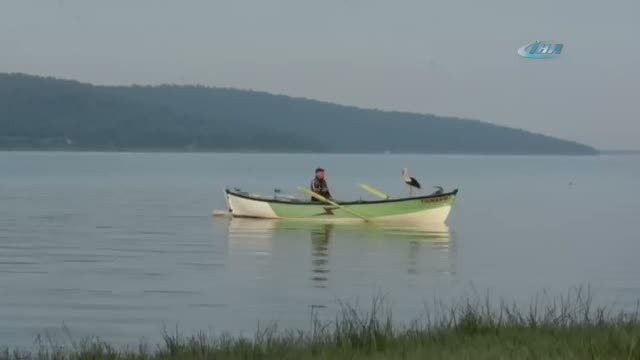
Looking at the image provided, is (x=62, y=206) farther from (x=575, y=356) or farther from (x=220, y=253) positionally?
(x=575, y=356)

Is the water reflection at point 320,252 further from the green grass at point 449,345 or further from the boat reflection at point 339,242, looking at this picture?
the green grass at point 449,345

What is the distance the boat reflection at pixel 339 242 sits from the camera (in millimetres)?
33656

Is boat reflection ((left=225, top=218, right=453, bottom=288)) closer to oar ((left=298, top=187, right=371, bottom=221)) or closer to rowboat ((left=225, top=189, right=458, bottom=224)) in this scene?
rowboat ((left=225, top=189, right=458, bottom=224))

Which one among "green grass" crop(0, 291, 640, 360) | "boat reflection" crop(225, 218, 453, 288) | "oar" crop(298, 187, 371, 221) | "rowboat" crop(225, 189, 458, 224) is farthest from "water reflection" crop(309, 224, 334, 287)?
"green grass" crop(0, 291, 640, 360)

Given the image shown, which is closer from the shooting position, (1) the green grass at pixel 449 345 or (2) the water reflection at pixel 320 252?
(1) the green grass at pixel 449 345

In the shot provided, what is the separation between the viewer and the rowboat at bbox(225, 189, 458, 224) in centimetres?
4444

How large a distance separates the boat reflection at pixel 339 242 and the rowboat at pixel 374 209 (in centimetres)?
35

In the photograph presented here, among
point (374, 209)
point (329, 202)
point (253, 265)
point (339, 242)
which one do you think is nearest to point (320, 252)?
point (339, 242)

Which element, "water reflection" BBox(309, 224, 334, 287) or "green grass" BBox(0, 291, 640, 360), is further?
"water reflection" BBox(309, 224, 334, 287)

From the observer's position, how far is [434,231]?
4531 cm

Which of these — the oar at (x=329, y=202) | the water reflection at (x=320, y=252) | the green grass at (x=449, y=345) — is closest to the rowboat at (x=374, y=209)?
the oar at (x=329, y=202)

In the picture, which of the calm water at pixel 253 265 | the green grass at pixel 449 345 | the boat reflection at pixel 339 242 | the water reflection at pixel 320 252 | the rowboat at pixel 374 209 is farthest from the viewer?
the rowboat at pixel 374 209

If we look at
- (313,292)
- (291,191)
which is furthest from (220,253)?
(291,191)

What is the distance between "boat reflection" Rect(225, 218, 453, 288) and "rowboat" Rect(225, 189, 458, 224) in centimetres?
35
